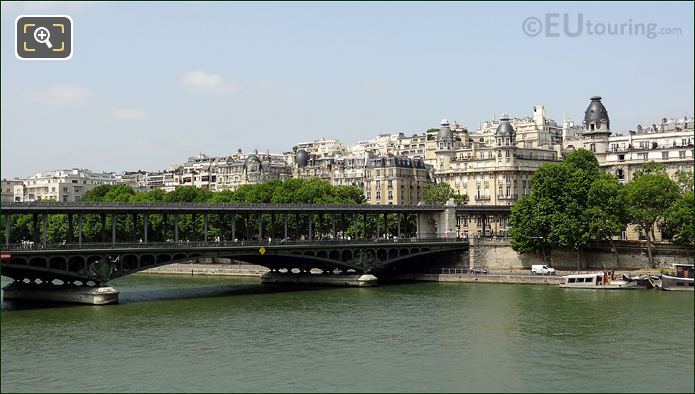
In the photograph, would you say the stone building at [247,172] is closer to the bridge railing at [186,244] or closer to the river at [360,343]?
the bridge railing at [186,244]

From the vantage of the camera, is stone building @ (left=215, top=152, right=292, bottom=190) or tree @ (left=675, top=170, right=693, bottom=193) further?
stone building @ (left=215, top=152, right=292, bottom=190)

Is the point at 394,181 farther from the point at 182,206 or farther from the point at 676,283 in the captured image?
the point at 676,283

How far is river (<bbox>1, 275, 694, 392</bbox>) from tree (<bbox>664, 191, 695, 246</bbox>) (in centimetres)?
1245

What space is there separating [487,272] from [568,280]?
30.6 ft

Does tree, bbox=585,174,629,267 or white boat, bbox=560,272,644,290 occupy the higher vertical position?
tree, bbox=585,174,629,267

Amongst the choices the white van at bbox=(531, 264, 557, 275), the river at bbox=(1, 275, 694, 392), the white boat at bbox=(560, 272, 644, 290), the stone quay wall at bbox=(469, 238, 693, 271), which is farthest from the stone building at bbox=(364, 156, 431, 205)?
→ the river at bbox=(1, 275, 694, 392)

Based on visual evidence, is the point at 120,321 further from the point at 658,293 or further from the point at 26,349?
the point at 658,293

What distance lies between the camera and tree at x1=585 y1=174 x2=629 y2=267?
8488 cm

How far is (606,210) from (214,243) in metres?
34.7

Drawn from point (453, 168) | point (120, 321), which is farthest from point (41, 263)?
point (453, 168)

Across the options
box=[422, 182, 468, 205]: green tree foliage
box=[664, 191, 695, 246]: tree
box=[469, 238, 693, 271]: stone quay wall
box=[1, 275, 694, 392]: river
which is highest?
box=[422, 182, 468, 205]: green tree foliage

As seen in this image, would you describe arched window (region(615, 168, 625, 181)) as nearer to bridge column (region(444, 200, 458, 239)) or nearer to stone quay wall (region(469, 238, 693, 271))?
stone quay wall (region(469, 238, 693, 271))

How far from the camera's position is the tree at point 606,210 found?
84875 mm

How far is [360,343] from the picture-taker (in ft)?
163
